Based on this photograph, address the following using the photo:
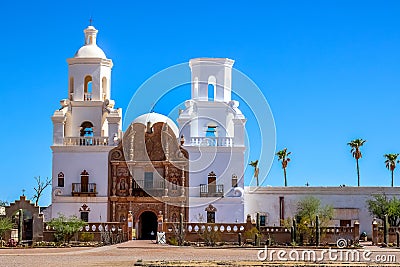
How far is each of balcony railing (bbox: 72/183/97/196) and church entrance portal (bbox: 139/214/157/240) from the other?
147 inches

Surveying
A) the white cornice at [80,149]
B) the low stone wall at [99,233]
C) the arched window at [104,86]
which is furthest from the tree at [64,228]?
the arched window at [104,86]

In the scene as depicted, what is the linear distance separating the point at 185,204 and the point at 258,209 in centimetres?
497

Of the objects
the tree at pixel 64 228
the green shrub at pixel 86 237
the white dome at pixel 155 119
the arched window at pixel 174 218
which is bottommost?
the green shrub at pixel 86 237

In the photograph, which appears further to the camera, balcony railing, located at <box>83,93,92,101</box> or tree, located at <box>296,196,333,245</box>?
balcony railing, located at <box>83,93,92,101</box>

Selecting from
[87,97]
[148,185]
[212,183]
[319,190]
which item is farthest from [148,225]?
[319,190]

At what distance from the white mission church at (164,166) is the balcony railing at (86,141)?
6 centimetres

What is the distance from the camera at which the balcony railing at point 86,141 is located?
51.9 metres

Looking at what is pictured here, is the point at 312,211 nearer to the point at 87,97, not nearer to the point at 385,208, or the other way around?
the point at 385,208

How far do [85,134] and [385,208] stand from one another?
1981 centimetres

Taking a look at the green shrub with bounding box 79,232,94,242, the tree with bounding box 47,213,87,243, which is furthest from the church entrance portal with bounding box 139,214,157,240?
the tree with bounding box 47,213,87,243

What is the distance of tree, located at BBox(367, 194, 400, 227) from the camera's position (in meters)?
51.0

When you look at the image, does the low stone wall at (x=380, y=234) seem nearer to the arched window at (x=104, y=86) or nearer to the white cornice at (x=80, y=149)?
the white cornice at (x=80, y=149)

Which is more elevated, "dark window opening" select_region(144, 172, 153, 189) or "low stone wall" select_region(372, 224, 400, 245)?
"dark window opening" select_region(144, 172, 153, 189)

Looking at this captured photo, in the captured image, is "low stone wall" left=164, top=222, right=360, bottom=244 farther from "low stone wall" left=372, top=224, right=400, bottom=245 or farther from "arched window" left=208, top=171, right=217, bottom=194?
"arched window" left=208, top=171, right=217, bottom=194
